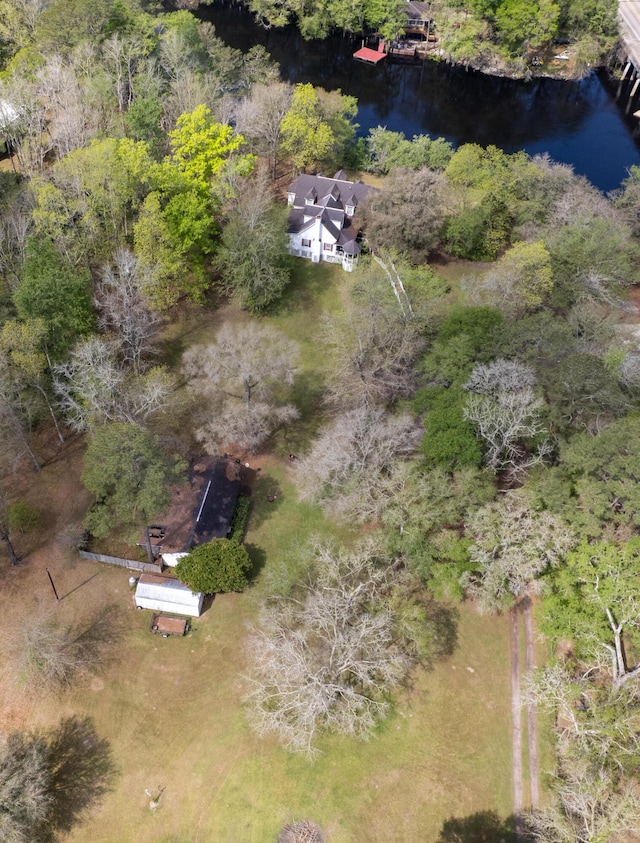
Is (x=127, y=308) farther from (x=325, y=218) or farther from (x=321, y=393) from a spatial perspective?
(x=325, y=218)

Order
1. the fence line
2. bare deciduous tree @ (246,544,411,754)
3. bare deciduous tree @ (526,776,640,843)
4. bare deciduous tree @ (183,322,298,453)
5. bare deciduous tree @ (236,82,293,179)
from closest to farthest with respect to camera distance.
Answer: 1. bare deciduous tree @ (526,776,640,843)
2. bare deciduous tree @ (246,544,411,754)
3. the fence line
4. bare deciduous tree @ (183,322,298,453)
5. bare deciduous tree @ (236,82,293,179)

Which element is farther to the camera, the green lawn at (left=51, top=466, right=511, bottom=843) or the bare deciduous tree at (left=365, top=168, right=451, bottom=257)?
the bare deciduous tree at (left=365, top=168, right=451, bottom=257)

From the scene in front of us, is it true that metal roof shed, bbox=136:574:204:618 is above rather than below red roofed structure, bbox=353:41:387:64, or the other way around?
below

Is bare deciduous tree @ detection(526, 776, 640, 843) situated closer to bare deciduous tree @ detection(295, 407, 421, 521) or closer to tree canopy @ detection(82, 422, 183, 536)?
bare deciduous tree @ detection(295, 407, 421, 521)

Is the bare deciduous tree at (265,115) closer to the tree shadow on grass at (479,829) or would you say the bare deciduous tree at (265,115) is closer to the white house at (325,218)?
the white house at (325,218)

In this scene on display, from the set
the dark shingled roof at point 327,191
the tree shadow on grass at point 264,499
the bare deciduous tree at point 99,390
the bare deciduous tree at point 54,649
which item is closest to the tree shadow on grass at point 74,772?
the bare deciduous tree at point 54,649

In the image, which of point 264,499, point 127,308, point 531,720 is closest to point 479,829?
point 531,720


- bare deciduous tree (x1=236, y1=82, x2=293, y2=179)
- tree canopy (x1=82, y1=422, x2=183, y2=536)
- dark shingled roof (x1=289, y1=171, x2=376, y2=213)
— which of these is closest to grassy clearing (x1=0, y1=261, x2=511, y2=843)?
tree canopy (x1=82, y1=422, x2=183, y2=536)
